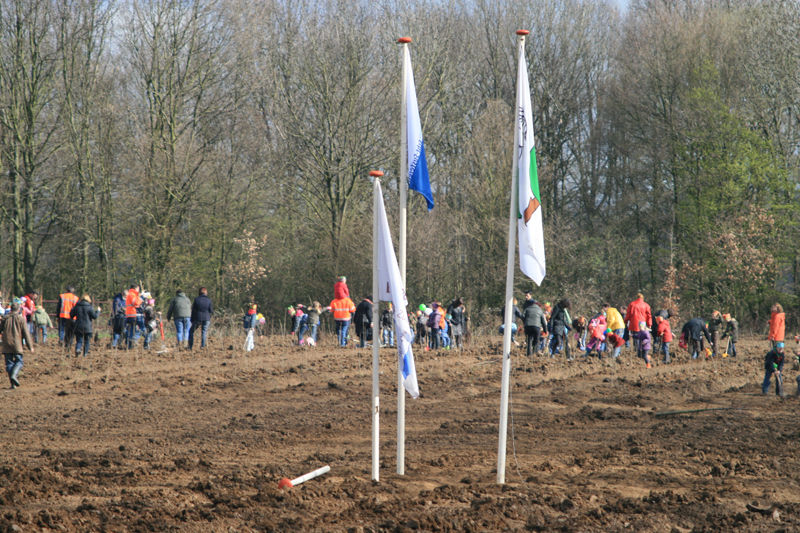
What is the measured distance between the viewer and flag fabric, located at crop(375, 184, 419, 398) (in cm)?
701

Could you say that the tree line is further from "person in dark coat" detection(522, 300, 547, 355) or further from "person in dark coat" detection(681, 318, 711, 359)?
"person in dark coat" detection(522, 300, 547, 355)

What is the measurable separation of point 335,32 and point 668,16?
15.0 metres

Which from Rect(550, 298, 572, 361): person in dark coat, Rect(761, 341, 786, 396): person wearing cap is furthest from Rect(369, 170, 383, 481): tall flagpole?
Rect(550, 298, 572, 361): person in dark coat

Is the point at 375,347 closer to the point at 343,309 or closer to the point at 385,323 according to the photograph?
the point at 343,309

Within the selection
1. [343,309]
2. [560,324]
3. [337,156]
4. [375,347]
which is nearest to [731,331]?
[560,324]

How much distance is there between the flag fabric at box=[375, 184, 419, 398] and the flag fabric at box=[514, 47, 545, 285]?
1.20 m

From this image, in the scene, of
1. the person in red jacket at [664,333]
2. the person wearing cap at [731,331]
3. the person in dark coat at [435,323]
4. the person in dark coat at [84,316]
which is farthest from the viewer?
the person in dark coat at [435,323]

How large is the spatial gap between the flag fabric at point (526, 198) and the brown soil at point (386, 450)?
2.18 meters

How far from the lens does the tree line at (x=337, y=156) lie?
29938 mm

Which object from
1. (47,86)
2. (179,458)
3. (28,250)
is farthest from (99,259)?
(179,458)

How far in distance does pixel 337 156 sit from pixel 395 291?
2667cm

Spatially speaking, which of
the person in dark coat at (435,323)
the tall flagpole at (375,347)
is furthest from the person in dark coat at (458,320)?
the tall flagpole at (375,347)

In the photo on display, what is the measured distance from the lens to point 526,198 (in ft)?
23.1

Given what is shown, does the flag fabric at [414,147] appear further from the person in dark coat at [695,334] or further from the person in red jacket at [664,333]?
the person in dark coat at [695,334]
